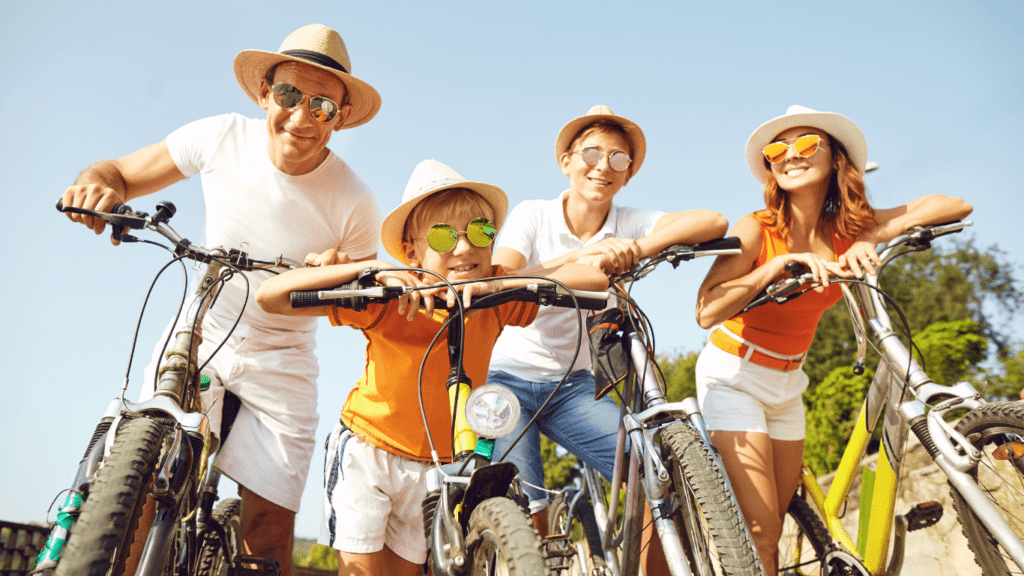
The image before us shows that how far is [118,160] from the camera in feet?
10.9

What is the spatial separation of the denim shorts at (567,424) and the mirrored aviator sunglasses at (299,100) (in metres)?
1.63

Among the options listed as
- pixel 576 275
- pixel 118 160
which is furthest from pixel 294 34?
pixel 576 275

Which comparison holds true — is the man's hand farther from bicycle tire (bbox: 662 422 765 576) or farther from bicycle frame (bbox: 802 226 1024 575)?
bicycle frame (bbox: 802 226 1024 575)

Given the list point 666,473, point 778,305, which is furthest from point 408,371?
point 778,305

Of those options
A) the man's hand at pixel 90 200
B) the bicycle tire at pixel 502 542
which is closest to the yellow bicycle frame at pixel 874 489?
the bicycle tire at pixel 502 542

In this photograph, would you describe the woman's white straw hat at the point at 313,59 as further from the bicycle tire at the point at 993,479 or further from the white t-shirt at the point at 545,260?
the bicycle tire at the point at 993,479

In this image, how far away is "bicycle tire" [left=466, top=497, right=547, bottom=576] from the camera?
169 centimetres

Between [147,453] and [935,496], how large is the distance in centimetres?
665

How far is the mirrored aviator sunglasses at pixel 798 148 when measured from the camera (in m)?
3.34

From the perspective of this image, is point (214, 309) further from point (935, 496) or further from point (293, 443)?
point (935, 496)

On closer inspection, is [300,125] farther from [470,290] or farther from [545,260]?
[470,290]

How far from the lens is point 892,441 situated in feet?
10.4

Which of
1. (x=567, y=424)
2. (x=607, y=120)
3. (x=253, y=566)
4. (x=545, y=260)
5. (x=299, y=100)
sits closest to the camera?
(x=253, y=566)

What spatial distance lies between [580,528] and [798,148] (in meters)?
2.61
